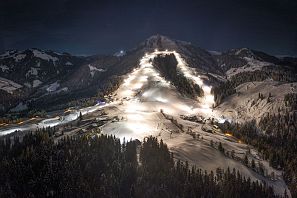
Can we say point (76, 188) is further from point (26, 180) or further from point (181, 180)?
point (181, 180)

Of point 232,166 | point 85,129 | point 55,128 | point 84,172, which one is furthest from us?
point 55,128

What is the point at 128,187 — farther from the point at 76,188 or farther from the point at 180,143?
the point at 180,143

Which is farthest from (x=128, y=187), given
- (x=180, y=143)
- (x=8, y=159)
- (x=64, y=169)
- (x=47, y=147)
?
(x=8, y=159)

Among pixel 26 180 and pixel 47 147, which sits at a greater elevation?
pixel 47 147

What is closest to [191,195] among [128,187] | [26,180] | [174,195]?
[174,195]

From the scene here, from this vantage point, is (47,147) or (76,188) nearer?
(76,188)

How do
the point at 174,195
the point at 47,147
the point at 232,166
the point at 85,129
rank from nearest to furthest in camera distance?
the point at 174,195 → the point at 232,166 → the point at 47,147 → the point at 85,129
